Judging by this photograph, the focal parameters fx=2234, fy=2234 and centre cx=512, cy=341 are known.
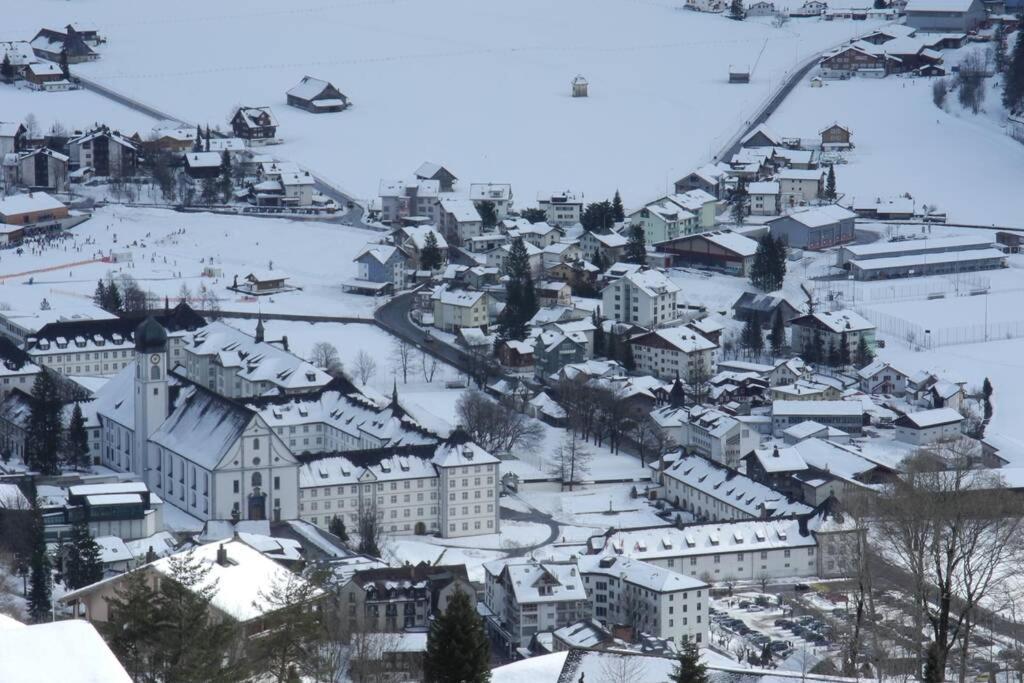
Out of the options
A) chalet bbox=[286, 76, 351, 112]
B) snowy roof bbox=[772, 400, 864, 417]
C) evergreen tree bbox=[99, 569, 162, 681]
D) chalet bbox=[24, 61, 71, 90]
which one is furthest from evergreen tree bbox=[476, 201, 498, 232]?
evergreen tree bbox=[99, 569, 162, 681]

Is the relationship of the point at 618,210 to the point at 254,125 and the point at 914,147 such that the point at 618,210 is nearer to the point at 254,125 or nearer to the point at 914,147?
the point at 914,147

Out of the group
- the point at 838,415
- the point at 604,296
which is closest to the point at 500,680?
the point at 838,415

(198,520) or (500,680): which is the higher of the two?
(500,680)

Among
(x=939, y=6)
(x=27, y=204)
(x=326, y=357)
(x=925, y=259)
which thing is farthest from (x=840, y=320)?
(x=939, y=6)

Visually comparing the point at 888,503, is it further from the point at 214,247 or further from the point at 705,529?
the point at 214,247

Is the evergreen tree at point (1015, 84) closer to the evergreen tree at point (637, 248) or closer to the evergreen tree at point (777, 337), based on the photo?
the evergreen tree at point (637, 248)

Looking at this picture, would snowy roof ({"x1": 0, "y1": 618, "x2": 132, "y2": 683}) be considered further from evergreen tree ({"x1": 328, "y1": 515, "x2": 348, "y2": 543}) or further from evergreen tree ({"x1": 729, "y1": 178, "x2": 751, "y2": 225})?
evergreen tree ({"x1": 729, "y1": 178, "x2": 751, "y2": 225})

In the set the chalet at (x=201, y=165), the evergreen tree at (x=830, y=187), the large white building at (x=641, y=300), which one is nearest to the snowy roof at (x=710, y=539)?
the large white building at (x=641, y=300)
